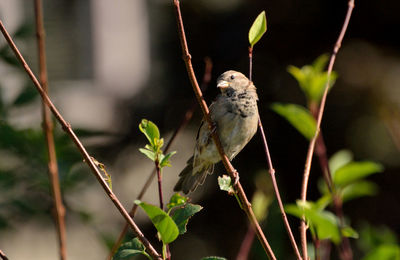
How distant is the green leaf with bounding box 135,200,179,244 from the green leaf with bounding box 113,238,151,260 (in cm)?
7

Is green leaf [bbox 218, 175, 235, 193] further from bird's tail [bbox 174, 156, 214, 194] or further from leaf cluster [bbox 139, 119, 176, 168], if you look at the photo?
bird's tail [bbox 174, 156, 214, 194]

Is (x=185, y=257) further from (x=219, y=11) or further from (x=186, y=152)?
(x=219, y=11)

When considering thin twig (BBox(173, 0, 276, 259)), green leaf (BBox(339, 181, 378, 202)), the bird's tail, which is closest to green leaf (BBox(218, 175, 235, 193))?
thin twig (BBox(173, 0, 276, 259))

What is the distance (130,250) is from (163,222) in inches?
4.4

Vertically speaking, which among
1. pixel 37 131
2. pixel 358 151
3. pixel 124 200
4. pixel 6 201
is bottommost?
pixel 124 200

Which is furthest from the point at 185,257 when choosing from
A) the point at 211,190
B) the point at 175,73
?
the point at 175,73

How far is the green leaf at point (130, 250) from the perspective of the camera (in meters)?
1.23

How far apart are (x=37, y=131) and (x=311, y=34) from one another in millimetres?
3463

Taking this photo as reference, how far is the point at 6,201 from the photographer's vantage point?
1.89m

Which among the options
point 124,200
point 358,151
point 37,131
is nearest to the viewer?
point 37,131

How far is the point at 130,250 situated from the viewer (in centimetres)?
124

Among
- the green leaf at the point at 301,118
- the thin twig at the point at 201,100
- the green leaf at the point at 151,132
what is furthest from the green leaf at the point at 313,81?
the green leaf at the point at 151,132

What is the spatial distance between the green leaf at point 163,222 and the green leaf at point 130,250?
0.23ft

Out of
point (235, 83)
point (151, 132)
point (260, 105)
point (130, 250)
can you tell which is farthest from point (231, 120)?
point (260, 105)
